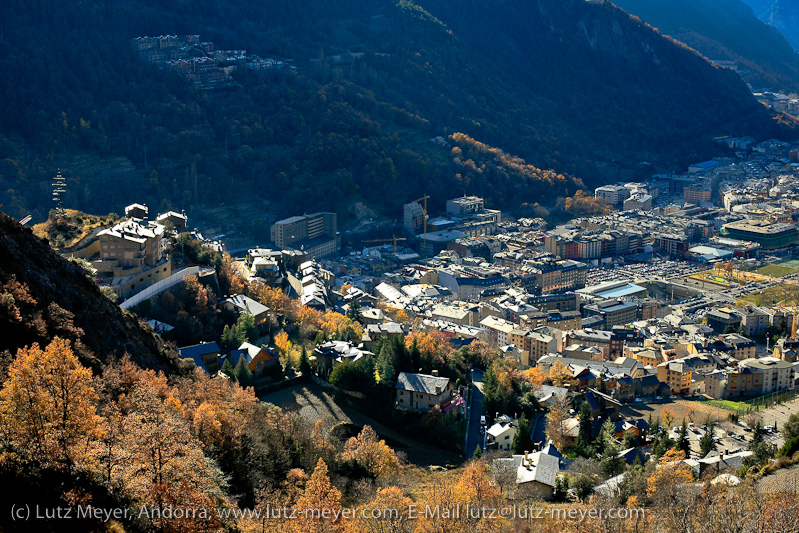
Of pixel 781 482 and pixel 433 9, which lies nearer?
pixel 781 482

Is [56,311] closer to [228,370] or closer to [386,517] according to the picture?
[228,370]

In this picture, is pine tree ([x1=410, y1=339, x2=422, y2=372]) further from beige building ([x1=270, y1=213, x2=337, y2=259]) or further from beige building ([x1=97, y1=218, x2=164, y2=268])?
beige building ([x1=270, y1=213, x2=337, y2=259])

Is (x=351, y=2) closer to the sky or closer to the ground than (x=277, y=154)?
closer to the sky

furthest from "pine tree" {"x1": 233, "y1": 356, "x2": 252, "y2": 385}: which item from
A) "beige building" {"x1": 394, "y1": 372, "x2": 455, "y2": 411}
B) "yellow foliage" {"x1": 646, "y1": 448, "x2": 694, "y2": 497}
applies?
"yellow foliage" {"x1": 646, "y1": 448, "x2": 694, "y2": 497}

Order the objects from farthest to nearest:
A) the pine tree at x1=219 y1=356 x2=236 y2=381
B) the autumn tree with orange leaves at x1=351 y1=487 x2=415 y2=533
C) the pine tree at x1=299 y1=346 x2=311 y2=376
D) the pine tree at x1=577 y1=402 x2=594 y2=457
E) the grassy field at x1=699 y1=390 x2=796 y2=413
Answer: the grassy field at x1=699 y1=390 x2=796 y2=413, the pine tree at x1=299 y1=346 x2=311 y2=376, the pine tree at x1=219 y1=356 x2=236 y2=381, the pine tree at x1=577 y1=402 x2=594 y2=457, the autumn tree with orange leaves at x1=351 y1=487 x2=415 y2=533

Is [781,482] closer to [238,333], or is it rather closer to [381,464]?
[381,464]

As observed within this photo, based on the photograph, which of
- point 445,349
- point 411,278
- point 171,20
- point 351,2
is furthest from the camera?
point 351,2

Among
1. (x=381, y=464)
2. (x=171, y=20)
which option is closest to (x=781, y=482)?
(x=381, y=464)
